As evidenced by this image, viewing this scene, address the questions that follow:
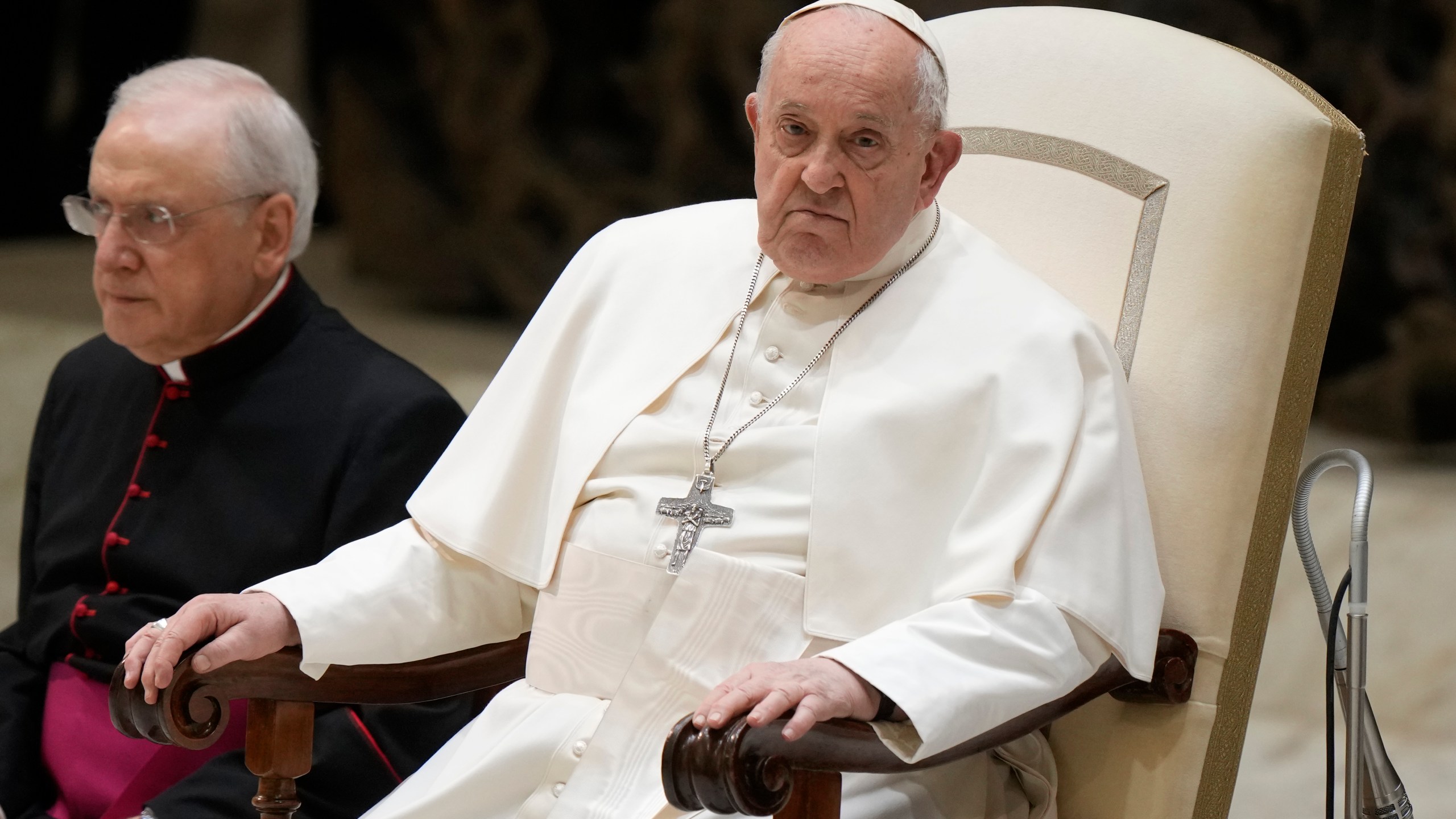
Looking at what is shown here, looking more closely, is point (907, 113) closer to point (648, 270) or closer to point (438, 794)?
point (648, 270)

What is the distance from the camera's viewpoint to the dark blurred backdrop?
19.8 feet

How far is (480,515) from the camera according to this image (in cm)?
255

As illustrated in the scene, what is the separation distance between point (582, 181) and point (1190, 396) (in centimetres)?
549

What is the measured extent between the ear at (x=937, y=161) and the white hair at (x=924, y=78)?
3cm

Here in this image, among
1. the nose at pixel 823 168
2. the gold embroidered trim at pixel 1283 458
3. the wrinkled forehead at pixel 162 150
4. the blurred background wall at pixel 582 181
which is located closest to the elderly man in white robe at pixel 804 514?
the nose at pixel 823 168

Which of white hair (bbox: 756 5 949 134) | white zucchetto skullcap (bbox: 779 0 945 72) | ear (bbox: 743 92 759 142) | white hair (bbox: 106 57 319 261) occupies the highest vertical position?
white zucchetto skullcap (bbox: 779 0 945 72)

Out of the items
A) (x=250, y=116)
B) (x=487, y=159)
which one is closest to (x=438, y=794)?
(x=250, y=116)

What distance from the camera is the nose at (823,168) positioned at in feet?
7.52

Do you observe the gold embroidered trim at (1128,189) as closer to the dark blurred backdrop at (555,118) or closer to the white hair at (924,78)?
the white hair at (924,78)

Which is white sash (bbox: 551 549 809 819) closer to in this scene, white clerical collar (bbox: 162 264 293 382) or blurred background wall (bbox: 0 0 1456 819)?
white clerical collar (bbox: 162 264 293 382)

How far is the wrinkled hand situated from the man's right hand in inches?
30.6

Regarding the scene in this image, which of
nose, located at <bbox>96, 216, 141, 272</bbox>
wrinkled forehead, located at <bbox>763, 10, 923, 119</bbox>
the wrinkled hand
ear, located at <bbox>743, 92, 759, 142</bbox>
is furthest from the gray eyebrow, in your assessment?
nose, located at <bbox>96, 216, 141, 272</bbox>

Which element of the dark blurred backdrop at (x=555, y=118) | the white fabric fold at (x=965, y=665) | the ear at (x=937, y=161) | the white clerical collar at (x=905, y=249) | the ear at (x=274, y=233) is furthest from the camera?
the dark blurred backdrop at (x=555, y=118)

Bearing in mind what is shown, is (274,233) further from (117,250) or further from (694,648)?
(694,648)
